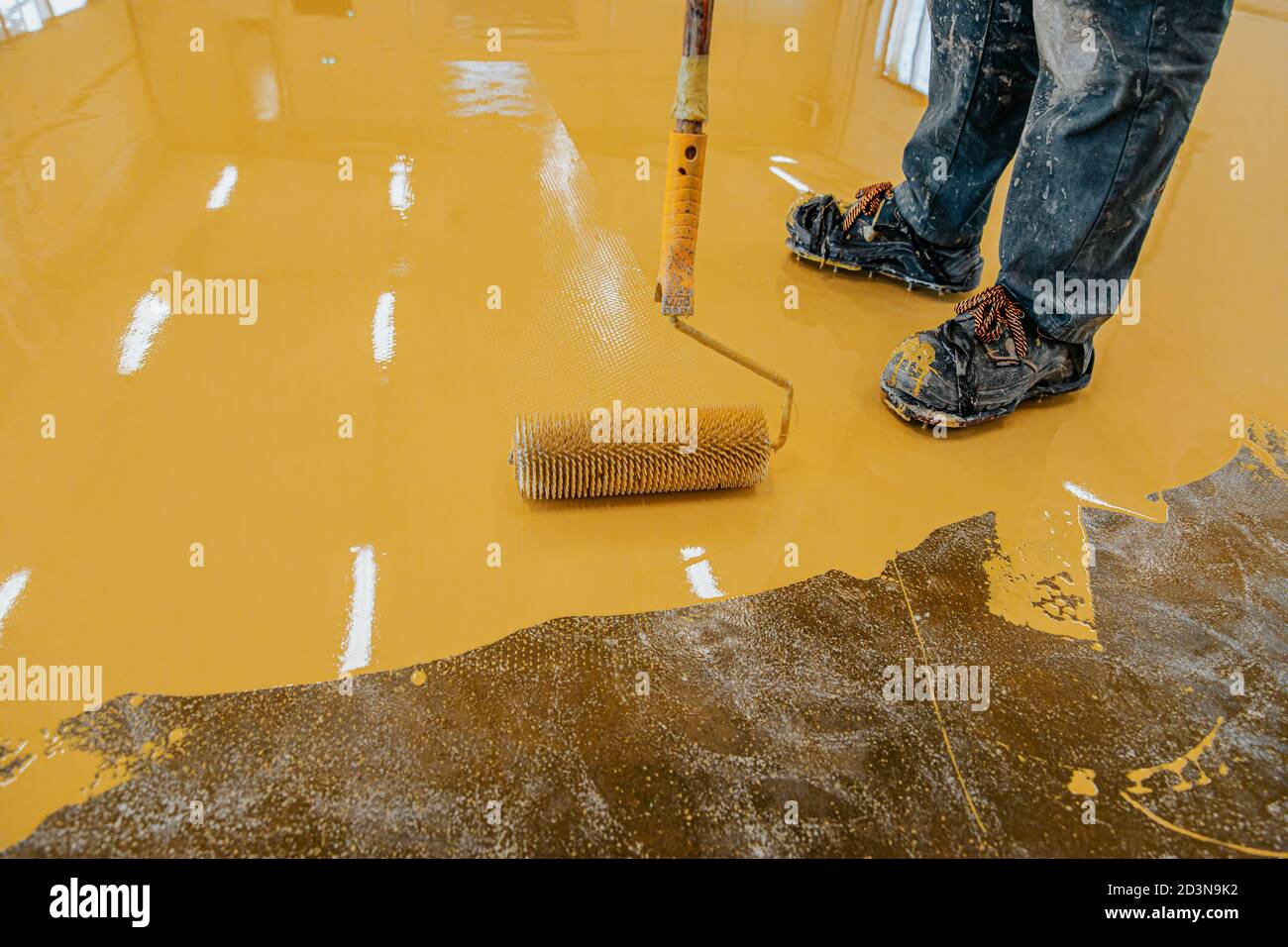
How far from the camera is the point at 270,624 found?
4.53ft

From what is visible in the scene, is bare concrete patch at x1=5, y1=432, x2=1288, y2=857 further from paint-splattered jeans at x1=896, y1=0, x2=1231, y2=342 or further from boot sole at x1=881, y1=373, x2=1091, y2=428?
paint-splattered jeans at x1=896, y1=0, x2=1231, y2=342

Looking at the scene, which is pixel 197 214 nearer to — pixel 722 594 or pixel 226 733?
pixel 226 733

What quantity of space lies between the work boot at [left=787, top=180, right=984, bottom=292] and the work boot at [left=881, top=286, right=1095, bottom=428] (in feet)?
1.74

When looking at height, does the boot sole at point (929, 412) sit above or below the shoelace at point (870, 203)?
below

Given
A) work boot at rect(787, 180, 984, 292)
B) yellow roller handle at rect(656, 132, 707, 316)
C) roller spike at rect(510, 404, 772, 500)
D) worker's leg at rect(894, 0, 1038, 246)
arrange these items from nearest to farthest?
1. yellow roller handle at rect(656, 132, 707, 316)
2. roller spike at rect(510, 404, 772, 500)
3. worker's leg at rect(894, 0, 1038, 246)
4. work boot at rect(787, 180, 984, 292)

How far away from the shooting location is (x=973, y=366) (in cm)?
193

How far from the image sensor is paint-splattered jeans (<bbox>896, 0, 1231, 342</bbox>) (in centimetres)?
163

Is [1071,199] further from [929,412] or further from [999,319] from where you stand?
[929,412]

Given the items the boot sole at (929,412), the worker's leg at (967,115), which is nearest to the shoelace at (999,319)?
the boot sole at (929,412)

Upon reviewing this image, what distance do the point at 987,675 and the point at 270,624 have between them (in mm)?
1214

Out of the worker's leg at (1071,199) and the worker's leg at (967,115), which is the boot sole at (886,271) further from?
the worker's leg at (1071,199)

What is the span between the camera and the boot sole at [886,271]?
8.36 ft

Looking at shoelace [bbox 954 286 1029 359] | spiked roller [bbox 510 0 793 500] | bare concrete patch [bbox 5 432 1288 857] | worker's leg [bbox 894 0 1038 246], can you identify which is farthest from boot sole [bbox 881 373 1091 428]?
worker's leg [bbox 894 0 1038 246]

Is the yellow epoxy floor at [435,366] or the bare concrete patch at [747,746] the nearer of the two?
the bare concrete patch at [747,746]
